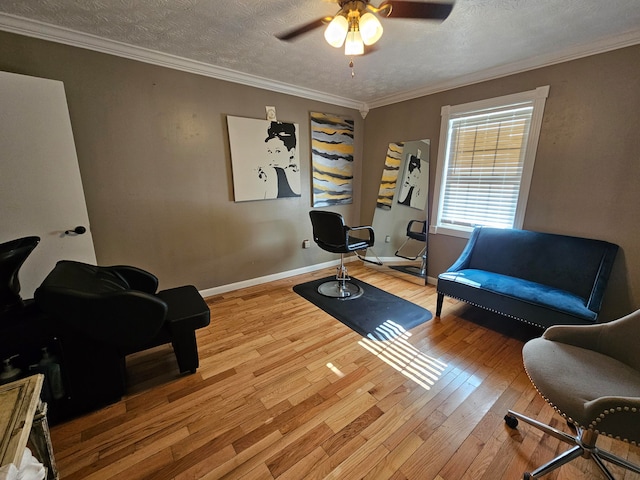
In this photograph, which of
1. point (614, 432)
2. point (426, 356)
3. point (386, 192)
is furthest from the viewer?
point (386, 192)

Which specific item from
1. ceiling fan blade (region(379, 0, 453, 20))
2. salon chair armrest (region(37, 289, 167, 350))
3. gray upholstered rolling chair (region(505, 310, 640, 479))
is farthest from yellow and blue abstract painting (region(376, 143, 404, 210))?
salon chair armrest (region(37, 289, 167, 350))

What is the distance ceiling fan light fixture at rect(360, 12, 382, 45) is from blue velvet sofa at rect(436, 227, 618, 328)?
6.60ft

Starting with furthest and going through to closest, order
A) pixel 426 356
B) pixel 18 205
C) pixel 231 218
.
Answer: pixel 231 218 → pixel 426 356 → pixel 18 205

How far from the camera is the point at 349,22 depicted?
4.82ft

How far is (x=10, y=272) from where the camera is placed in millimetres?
1306

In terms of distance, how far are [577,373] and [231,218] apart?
117 inches

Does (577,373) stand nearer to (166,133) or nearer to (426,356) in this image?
(426,356)

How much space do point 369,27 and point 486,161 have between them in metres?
2.09

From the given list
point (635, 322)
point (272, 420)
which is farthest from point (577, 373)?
point (272, 420)

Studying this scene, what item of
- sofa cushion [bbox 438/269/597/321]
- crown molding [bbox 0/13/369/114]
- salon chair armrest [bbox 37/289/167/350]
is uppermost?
crown molding [bbox 0/13/369/114]

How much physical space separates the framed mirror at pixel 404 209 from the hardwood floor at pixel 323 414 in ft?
4.34

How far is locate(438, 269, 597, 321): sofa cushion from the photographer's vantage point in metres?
1.91

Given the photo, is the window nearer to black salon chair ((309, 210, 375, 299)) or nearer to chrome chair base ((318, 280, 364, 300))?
black salon chair ((309, 210, 375, 299))

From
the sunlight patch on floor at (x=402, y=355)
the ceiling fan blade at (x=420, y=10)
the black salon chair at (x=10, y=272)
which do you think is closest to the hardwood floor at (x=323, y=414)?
the sunlight patch on floor at (x=402, y=355)
